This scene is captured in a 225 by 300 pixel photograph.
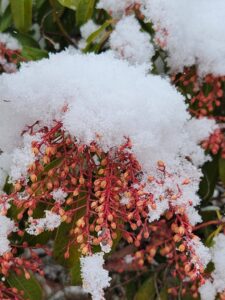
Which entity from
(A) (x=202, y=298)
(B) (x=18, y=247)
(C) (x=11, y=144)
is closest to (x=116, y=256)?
(A) (x=202, y=298)

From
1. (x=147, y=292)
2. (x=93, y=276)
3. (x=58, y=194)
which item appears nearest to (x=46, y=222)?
(x=58, y=194)

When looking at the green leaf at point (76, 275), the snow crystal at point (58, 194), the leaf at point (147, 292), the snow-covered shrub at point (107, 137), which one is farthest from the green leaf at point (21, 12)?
the leaf at point (147, 292)

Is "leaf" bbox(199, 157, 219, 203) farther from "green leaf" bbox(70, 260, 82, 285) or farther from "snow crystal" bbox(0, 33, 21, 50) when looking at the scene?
Result: "snow crystal" bbox(0, 33, 21, 50)

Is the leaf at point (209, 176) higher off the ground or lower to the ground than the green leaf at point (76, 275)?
higher

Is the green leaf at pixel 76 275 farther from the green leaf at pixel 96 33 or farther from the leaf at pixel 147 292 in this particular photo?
the green leaf at pixel 96 33

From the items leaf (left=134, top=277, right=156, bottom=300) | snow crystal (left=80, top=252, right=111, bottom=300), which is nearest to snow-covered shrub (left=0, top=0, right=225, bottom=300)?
snow crystal (left=80, top=252, right=111, bottom=300)

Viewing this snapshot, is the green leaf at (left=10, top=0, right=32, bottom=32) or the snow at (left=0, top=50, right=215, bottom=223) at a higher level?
the green leaf at (left=10, top=0, right=32, bottom=32)
